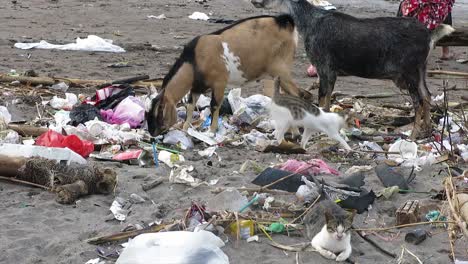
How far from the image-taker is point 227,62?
301 inches

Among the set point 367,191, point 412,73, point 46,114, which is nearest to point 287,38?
point 412,73

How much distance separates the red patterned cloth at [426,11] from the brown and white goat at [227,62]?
7.20 feet

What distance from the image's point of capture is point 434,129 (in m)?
7.58

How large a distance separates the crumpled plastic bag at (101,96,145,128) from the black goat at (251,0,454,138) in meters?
2.05

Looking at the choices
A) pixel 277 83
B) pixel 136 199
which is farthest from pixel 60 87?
pixel 136 199

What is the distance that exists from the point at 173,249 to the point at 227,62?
4194 mm

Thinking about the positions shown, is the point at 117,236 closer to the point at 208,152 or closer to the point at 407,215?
the point at 407,215

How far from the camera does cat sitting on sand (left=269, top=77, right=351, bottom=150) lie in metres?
6.48

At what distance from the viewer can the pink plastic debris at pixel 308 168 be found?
540 cm

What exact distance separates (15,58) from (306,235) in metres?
7.84

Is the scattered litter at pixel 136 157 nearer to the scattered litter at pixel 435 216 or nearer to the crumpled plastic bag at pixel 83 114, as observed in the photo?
the crumpled plastic bag at pixel 83 114

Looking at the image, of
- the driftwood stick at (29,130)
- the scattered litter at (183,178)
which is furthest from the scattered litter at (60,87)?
the scattered litter at (183,178)

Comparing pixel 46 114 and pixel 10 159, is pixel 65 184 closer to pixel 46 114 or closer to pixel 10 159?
pixel 10 159

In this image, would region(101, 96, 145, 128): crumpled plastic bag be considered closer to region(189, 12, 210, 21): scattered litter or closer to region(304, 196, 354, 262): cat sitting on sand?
region(304, 196, 354, 262): cat sitting on sand
